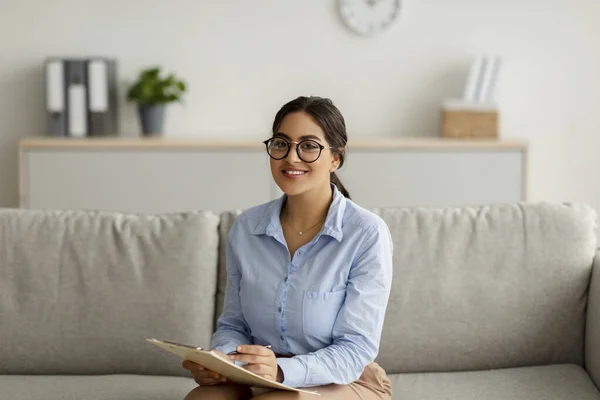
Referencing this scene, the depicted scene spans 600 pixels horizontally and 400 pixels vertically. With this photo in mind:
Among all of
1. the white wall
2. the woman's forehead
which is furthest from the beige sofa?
the white wall

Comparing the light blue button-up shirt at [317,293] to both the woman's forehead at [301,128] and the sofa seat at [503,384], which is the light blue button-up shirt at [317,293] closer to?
the woman's forehead at [301,128]

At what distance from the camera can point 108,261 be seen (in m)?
2.78

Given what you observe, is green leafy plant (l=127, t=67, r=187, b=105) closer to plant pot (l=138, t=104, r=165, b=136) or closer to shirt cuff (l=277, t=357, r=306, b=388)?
plant pot (l=138, t=104, r=165, b=136)

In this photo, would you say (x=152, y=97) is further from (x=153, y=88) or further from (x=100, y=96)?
(x=100, y=96)

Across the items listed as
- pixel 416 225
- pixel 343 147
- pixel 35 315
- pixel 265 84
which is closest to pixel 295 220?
pixel 343 147

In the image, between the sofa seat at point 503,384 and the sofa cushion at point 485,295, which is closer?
the sofa seat at point 503,384

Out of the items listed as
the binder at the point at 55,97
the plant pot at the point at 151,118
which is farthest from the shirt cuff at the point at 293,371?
the binder at the point at 55,97

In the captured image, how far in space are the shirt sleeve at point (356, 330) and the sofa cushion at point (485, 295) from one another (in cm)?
45

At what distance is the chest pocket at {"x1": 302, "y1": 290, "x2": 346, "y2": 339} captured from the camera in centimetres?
227

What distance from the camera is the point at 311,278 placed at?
2.29 meters

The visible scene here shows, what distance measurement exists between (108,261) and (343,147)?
2.74ft

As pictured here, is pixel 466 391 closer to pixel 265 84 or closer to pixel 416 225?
pixel 416 225

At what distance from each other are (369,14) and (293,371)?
3.23 meters

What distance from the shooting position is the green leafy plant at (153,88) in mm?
4824
